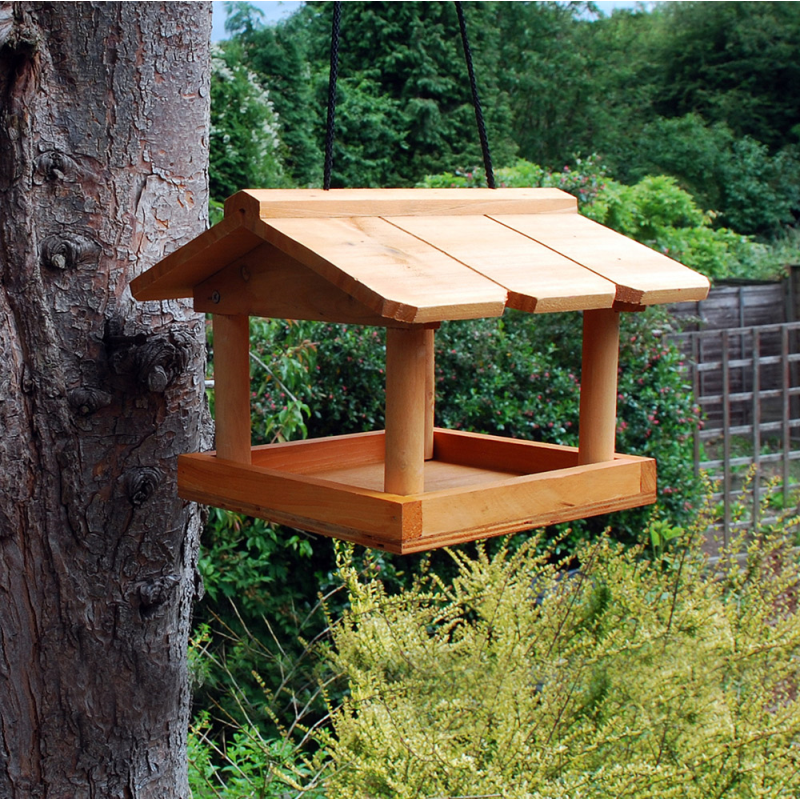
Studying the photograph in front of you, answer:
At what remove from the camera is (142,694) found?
5.86 feet

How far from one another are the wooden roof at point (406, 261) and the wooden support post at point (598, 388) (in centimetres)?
10

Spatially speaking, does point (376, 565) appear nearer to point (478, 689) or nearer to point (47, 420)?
point (478, 689)

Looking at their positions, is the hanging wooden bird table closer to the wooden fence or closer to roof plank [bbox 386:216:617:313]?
roof plank [bbox 386:216:617:313]

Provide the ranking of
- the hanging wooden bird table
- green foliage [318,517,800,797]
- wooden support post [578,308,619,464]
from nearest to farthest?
the hanging wooden bird table
wooden support post [578,308,619,464]
green foliage [318,517,800,797]

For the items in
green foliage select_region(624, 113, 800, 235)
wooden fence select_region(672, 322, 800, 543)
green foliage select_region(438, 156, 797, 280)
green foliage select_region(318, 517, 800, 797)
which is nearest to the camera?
green foliage select_region(318, 517, 800, 797)

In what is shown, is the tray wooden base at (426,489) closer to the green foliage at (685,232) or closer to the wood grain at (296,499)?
the wood grain at (296,499)

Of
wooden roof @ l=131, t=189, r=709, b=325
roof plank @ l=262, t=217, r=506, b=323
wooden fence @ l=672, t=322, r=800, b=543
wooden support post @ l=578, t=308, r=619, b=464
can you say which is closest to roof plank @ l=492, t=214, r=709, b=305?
wooden roof @ l=131, t=189, r=709, b=325

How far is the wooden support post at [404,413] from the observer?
1324 mm

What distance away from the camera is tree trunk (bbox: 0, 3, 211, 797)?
163 centimetres

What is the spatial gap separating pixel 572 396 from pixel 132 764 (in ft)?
9.18

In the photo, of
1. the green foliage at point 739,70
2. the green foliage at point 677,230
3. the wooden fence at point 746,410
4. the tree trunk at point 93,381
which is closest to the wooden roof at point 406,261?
the tree trunk at point 93,381

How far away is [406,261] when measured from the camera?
4.23 ft

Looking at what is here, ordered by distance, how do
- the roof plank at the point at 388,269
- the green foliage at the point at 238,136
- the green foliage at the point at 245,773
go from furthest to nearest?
the green foliage at the point at 238,136 < the green foliage at the point at 245,773 < the roof plank at the point at 388,269

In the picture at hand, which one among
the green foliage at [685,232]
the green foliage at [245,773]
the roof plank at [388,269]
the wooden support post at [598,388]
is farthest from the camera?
the green foliage at [685,232]
